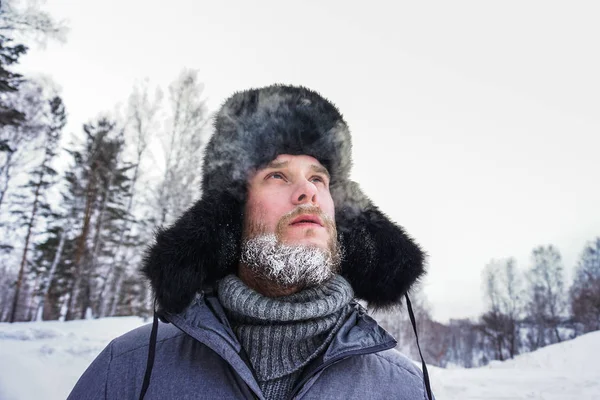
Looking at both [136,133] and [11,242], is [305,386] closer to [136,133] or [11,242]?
[136,133]

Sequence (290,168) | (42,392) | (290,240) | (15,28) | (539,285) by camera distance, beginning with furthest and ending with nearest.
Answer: (539,285) < (15,28) < (42,392) < (290,168) < (290,240)

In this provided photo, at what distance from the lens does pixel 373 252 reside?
6.35 feet

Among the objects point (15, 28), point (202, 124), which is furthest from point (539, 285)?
point (15, 28)

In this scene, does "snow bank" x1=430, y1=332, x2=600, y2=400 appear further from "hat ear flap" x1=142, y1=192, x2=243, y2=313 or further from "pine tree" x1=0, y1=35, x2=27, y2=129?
"pine tree" x1=0, y1=35, x2=27, y2=129

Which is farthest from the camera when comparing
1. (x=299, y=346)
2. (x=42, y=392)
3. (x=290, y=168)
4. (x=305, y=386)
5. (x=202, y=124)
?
(x=202, y=124)

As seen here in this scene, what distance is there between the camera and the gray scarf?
53.5 inches

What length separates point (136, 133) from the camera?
443 inches

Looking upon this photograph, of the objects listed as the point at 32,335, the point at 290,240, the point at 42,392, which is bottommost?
the point at 42,392

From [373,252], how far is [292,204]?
1.93 feet

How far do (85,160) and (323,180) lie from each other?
1486 cm

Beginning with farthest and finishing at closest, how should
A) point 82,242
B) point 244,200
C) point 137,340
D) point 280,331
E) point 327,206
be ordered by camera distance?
point 82,242 → point 244,200 → point 327,206 → point 137,340 → point 280,331

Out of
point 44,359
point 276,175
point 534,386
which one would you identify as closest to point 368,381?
point 276,175

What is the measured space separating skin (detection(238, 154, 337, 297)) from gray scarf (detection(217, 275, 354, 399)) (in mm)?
223

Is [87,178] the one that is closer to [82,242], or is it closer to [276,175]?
[82,242]
